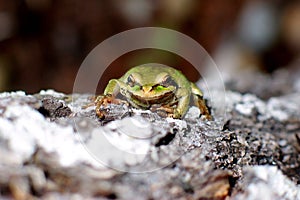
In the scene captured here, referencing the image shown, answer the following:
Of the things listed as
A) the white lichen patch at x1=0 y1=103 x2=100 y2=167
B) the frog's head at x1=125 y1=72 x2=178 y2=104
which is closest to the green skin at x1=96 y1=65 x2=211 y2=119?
the frog's head at x1=125 y1=72 x2=178 y2=104

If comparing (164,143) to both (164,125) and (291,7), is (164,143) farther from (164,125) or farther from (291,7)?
(291,7)

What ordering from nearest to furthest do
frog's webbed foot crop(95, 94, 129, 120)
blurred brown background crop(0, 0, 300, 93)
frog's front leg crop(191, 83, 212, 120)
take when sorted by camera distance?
frog's webbed foot crop(95, 94, 129, 120) → frog's front leg crop(191, 83, 212, 120) → blurred brown background crop(0, 0, 300, 93)

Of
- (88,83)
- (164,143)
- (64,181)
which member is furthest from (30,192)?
(88,83)

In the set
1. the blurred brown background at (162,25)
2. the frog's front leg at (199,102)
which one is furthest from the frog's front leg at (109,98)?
the blurred brown background at (162,25)

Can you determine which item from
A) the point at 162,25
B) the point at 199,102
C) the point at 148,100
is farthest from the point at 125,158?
the point at 162,25

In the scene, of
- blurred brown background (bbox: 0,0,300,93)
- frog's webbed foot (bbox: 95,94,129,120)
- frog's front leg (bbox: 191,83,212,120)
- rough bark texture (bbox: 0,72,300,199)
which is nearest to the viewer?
rough bark texture (bbox: 0,72,300,199)

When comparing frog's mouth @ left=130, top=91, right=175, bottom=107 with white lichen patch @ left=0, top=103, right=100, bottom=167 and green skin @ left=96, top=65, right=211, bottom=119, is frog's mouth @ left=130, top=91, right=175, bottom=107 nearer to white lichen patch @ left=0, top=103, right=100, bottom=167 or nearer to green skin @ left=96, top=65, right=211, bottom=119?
green skin @ left=96, top=65, right=211, bottom=119

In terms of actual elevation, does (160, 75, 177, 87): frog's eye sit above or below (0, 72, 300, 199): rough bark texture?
above
